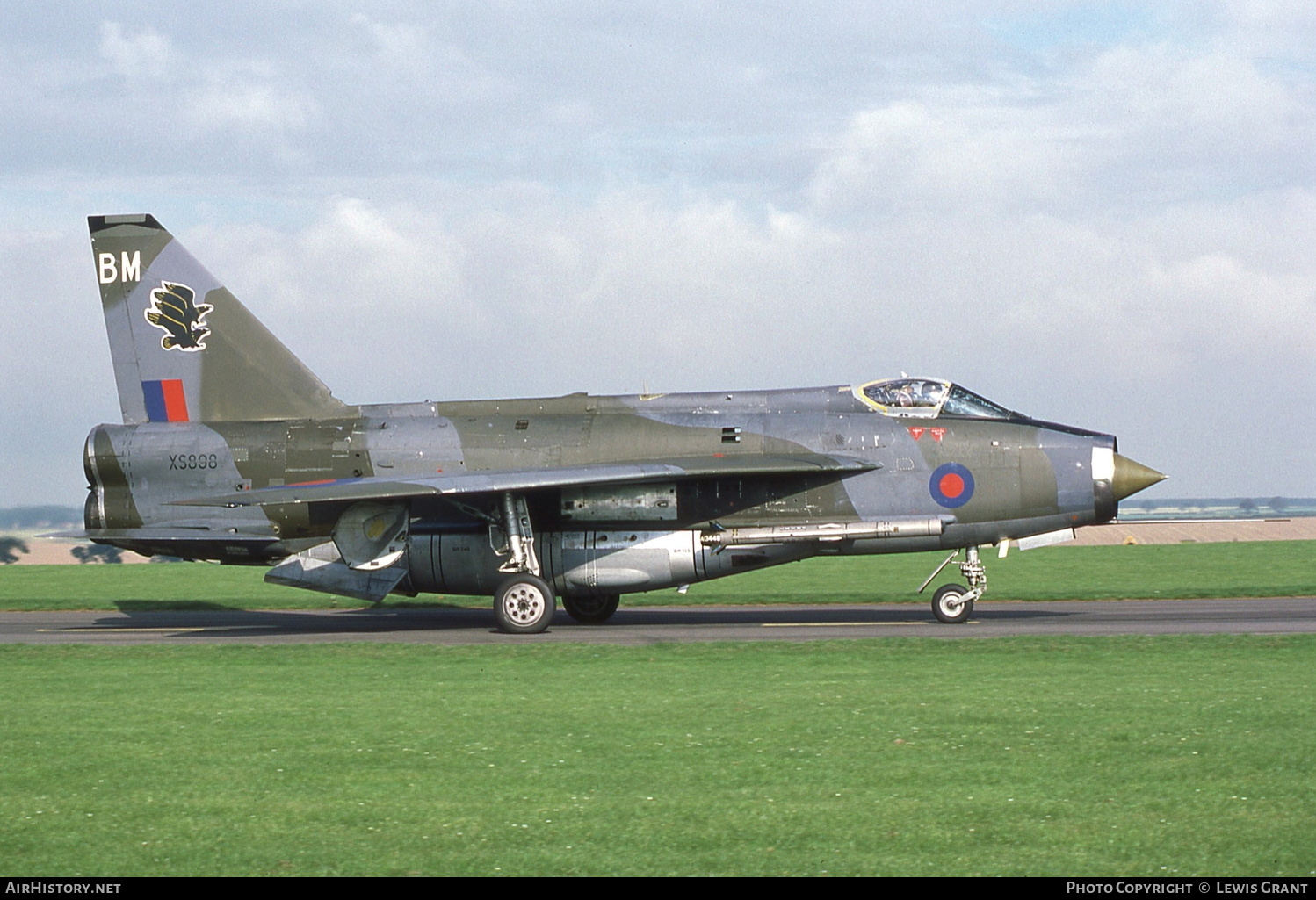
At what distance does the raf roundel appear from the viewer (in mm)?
21969

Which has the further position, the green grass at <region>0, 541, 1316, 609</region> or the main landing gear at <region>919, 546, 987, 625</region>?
the green grass at <region>0, 541, 1316, 609</region>

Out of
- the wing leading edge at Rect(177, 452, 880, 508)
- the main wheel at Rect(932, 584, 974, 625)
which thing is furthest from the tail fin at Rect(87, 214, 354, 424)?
the main wheel at Rect(932, 584, 974, 625)

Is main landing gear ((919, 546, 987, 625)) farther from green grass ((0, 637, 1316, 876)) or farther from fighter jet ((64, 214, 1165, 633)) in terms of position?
green grass ((0, 637, 1316, 876))

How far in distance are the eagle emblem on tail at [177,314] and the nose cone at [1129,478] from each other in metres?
15.7

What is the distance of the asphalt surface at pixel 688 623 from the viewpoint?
20391 mm

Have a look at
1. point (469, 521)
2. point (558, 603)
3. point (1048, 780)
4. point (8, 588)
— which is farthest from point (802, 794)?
point (8, 588)

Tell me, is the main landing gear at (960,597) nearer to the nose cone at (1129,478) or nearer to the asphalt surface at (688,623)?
the asphalt surface at (688,623)

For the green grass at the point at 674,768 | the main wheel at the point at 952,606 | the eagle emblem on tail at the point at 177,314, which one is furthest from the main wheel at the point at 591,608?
the eagle emblem on tail at the point at 177,314

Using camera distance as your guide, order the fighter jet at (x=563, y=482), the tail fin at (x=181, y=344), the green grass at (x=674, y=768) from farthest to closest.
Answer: the tail fin at (x=181, y=344) < the fighter jet at (x=563, y=482) < the green grass at (x=674, y=768)

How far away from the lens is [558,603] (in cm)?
2762

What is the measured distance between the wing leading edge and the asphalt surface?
7.15 ft

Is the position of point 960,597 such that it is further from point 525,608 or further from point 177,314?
point 177,314

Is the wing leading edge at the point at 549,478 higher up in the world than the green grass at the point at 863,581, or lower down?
higher up
